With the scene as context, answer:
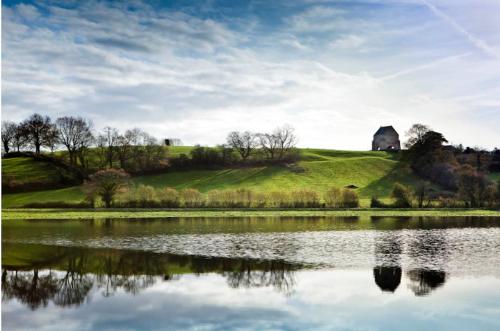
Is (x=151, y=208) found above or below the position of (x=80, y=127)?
below

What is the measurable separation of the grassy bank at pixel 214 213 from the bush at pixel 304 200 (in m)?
2.93

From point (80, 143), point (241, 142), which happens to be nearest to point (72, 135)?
point (80, 143)

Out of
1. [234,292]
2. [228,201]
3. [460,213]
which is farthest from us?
[228,201]

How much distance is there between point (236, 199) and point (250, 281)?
45104 millimetres

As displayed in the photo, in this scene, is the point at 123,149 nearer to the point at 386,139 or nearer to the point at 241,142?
the point at 241,142

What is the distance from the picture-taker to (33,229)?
42.2m

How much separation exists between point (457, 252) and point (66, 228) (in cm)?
3142

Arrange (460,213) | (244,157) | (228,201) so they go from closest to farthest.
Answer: (460,213)
(228,201)
(244,157)

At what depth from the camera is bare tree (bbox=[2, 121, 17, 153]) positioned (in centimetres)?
10433

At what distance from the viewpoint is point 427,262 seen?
26062 millimetres

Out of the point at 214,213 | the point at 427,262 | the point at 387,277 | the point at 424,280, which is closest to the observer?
the point at 424,280

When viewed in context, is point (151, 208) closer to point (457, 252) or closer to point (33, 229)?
point (33, 229)

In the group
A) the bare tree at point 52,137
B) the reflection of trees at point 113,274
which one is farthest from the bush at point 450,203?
the bare tree at point 52,137

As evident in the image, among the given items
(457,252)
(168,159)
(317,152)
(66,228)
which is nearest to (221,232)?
(66,228)
